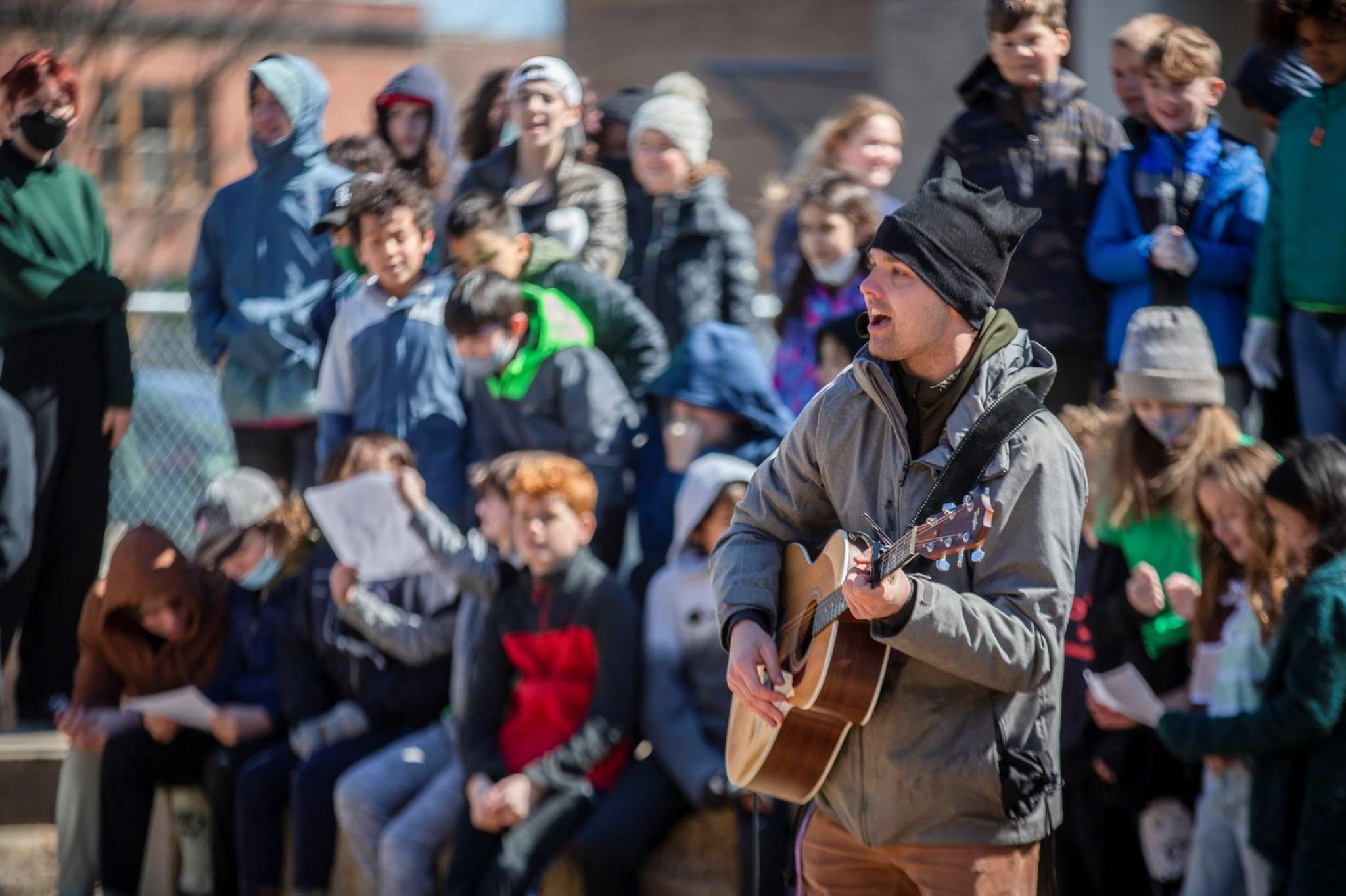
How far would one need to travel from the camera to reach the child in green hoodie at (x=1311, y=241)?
5270mm

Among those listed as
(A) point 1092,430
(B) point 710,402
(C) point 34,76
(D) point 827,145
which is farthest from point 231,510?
(A) point 1092,430

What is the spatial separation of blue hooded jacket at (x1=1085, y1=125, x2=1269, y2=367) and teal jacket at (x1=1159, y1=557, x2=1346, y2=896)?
1.61 m

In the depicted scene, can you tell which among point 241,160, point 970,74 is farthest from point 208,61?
point 970,74

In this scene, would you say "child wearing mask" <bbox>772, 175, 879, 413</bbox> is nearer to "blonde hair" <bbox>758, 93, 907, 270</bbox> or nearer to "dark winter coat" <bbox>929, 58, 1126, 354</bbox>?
"blonde hair" <bbox>758, 93, 907, 270</bbox>

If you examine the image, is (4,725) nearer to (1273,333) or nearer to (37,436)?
(37,436)

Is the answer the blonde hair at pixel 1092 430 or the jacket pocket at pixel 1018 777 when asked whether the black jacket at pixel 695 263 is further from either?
the jacket pocket at pixel 1018 777

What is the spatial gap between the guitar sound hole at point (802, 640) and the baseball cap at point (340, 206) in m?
3.63

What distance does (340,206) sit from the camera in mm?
6652

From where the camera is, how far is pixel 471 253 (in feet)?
21.2

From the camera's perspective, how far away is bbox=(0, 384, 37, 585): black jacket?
608cm

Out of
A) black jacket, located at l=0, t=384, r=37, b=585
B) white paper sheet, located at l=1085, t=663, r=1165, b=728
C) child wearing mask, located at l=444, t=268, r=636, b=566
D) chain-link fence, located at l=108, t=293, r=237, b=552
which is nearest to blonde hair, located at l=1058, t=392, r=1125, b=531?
white paper sheet, located at l=1085, t=663, r=1165, b=728

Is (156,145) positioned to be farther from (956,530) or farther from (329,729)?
(956,530)

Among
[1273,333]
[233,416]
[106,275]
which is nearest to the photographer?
[1273,333]

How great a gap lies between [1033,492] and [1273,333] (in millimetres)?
2694
